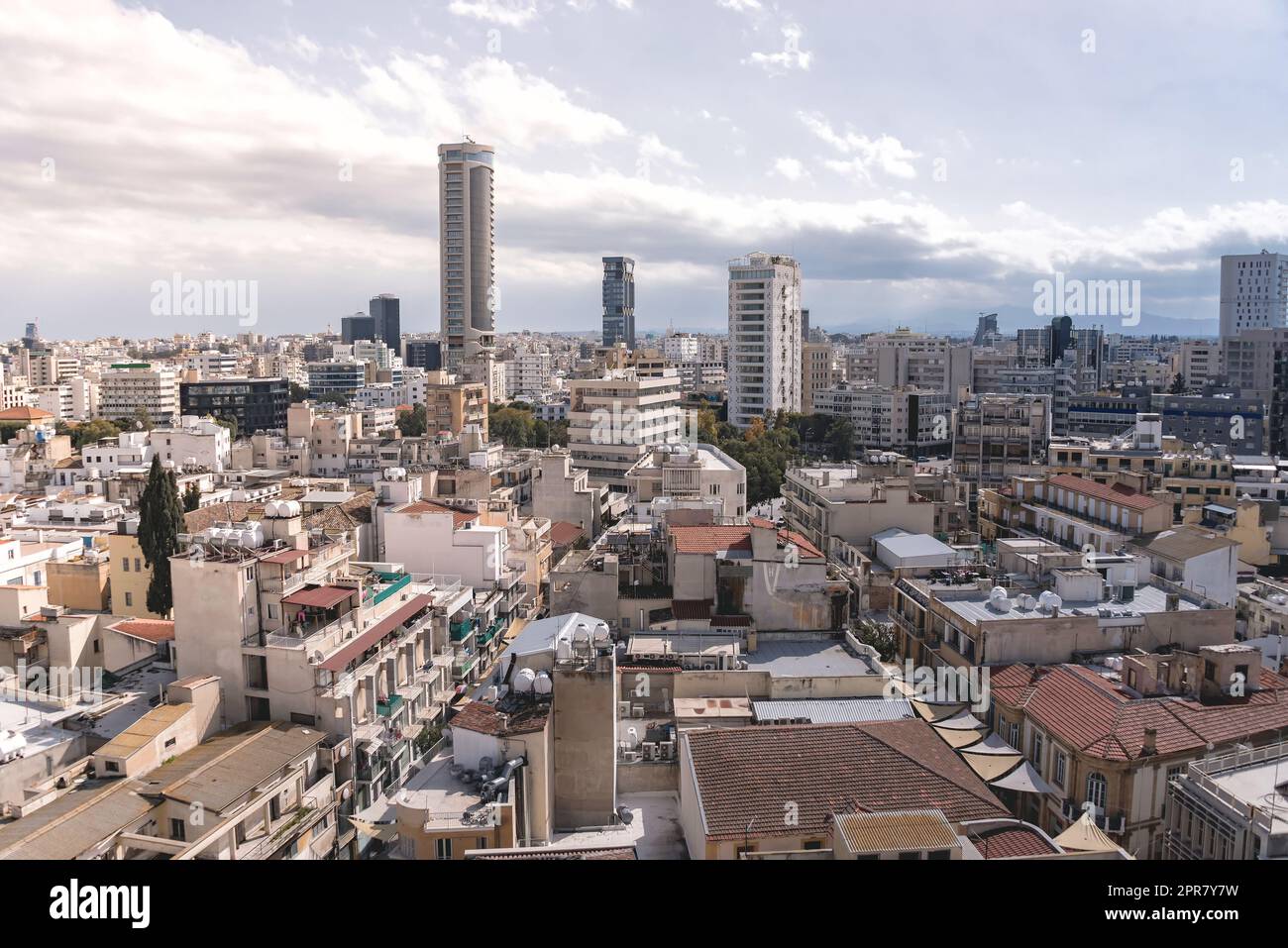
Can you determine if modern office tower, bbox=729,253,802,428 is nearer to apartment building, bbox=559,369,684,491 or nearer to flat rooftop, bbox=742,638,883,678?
apartment building, bbox=559,369,684,491

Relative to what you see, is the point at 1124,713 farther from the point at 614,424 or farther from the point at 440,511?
the point at 614,424

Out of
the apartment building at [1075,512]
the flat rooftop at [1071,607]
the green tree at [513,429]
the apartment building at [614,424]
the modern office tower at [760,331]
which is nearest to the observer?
the flat rooftop at [1071,607]

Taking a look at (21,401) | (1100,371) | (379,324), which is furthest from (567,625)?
(379,324)

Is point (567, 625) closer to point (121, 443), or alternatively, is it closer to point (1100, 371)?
point (121, 443)

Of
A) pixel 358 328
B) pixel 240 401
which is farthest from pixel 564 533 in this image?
pixel 358 328

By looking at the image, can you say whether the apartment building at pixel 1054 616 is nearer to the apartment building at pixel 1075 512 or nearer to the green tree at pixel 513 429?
the apartment building at pixel 1075 512

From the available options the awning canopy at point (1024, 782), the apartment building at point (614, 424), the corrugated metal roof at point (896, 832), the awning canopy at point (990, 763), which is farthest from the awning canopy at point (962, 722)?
the apartment building at point (614, 424)
